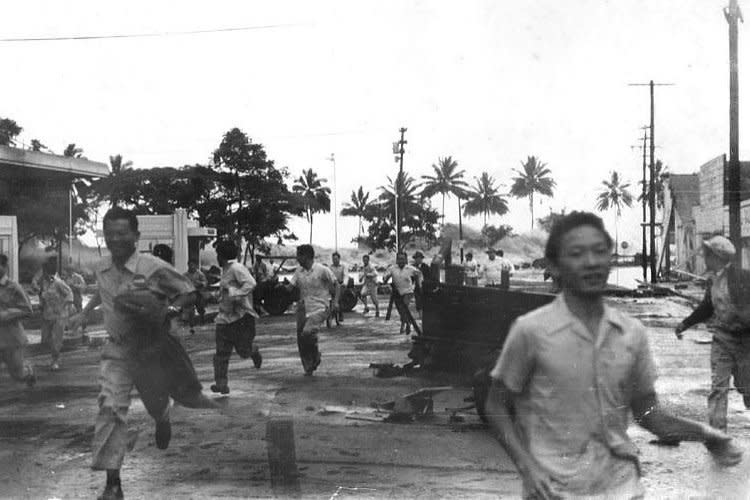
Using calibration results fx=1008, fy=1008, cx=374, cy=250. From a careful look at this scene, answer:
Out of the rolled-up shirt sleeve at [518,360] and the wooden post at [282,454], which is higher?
the rolled-up shirt sleeve at [518,360]

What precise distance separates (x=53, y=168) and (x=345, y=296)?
8.38 m

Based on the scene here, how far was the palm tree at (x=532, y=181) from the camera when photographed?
7506 cm

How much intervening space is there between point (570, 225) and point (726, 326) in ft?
15.7

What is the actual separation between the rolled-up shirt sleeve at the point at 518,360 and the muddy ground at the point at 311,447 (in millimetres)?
3005

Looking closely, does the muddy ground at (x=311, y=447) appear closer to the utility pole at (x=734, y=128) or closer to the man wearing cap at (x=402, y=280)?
the man wearing cap at (x=402, y=280)

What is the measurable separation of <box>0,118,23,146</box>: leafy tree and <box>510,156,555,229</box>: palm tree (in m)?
39.3

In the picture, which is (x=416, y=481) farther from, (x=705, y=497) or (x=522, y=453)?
(x=522, y=453)

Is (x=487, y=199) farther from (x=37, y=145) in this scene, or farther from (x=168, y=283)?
(x=168, y=283)

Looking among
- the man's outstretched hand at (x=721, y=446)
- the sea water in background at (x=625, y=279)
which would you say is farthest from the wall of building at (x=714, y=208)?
the man's outstretched hand at (x=721, y=446)

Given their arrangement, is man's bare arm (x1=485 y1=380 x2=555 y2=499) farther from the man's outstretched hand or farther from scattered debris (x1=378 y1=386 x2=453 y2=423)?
scattered debris (x1=378 y1=386 x2=453 y2=423)

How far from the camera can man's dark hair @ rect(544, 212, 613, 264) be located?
3.11 m

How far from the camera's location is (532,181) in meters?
74.6

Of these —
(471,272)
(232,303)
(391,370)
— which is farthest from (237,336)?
(471,272)

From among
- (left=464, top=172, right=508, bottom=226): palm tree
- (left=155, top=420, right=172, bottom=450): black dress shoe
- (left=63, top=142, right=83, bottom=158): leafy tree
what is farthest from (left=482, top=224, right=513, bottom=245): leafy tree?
(left=155, top=420, right=172, bottom=450): black dress shoe
